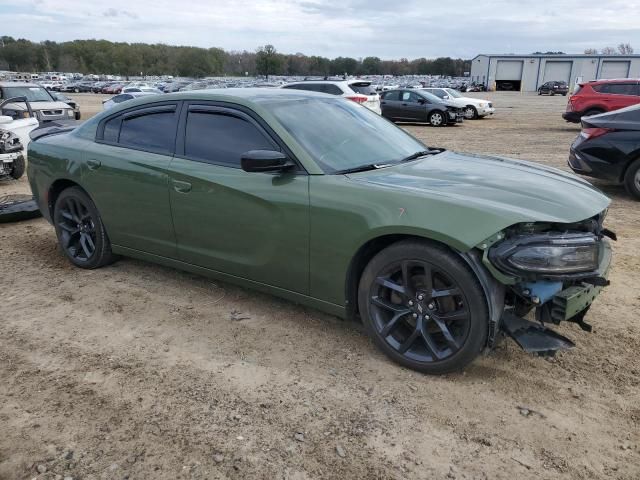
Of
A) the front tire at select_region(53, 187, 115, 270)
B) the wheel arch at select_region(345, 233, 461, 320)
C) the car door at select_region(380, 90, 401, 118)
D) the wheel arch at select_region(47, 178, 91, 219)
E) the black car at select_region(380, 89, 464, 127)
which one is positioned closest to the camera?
the wheel arch at select_region(345, 233, 461, 320)

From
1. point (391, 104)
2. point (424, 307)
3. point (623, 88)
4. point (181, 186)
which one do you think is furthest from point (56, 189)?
point (391, 104)

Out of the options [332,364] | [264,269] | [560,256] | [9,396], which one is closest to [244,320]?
[264,269]

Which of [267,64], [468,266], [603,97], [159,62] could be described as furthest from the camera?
[159,62]

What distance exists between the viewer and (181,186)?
A: 12.7ft

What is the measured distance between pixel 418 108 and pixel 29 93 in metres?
14.0

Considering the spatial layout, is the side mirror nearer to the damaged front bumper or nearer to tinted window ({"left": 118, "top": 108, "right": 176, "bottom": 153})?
tinted window ({"left": 118, "top": 108, "right": 176, "bottom": 153})

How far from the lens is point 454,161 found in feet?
12.7

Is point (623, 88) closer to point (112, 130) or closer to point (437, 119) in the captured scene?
point (437, 119)

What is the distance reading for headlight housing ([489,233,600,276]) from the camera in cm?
272

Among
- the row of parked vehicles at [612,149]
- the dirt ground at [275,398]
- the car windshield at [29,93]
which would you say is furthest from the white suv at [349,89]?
the dirt ground at [275,398]

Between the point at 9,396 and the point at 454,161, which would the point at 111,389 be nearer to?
the point at 9,396

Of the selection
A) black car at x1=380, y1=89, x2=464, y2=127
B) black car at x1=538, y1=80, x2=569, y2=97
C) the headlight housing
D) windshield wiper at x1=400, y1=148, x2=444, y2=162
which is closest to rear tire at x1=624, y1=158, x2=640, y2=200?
windshield wiper at x1=400, y1=148, x2=444, y2=162

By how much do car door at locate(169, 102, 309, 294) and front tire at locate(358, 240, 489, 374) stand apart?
519mm

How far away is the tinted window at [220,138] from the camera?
3652mm
